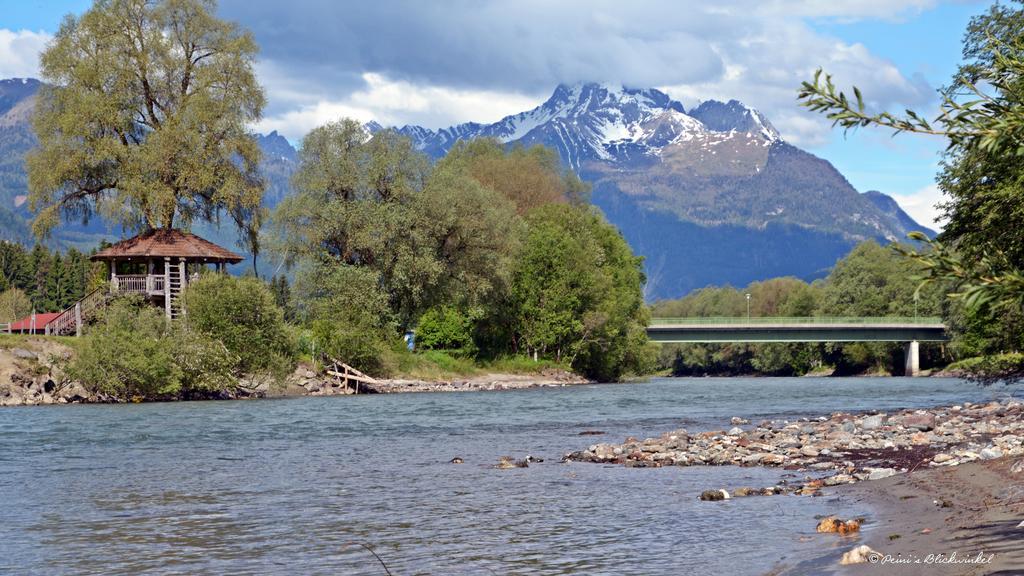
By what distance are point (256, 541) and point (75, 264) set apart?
134 metres

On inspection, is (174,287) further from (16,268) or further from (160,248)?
(16,268)

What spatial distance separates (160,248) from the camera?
62.7 m

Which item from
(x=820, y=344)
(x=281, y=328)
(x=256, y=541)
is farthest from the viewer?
(x=820, y=344)

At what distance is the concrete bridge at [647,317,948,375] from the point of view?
123250 mm

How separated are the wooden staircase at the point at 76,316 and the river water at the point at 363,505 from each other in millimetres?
21104

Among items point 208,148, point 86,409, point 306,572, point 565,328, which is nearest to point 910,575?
point 306,572

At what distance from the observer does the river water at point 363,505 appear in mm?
15359

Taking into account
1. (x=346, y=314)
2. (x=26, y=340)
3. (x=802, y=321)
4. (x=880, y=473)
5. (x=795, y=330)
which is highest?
(x=346, y=314)

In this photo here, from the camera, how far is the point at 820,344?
151 meters

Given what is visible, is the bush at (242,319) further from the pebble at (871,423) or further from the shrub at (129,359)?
the pebble at (871,423)

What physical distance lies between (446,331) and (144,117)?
3224 centimetres

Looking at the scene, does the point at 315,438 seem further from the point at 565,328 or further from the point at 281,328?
the point at 565,328

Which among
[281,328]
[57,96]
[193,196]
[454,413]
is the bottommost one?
[454,413]

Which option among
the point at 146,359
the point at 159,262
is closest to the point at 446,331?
the point at 159,262
